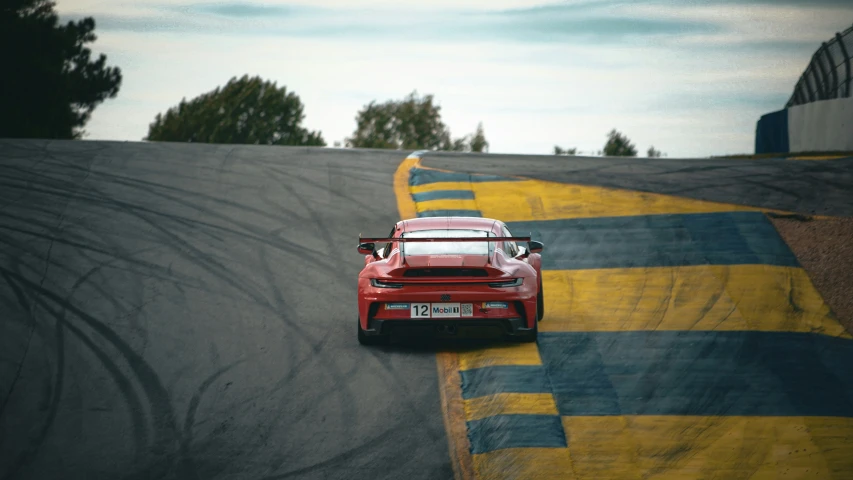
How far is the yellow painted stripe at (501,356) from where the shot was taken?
10039 millimetres

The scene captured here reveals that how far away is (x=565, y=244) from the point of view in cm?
1458

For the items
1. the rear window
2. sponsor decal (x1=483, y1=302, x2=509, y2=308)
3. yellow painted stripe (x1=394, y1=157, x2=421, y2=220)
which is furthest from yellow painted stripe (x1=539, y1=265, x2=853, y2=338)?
yellow painted stripe (x1=394, y1=157, x2=421, y2=220)

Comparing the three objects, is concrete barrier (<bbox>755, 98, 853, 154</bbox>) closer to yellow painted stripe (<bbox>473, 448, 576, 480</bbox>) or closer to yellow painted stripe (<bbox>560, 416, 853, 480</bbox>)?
yellow painted stripe (<bbox>560, 416, 853, 480</bbox>)

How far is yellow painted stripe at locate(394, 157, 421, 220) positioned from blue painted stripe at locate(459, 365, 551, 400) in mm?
6737

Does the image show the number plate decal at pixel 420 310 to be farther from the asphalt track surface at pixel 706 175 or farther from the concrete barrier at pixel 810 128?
the concrete barrier at pixel 810 128

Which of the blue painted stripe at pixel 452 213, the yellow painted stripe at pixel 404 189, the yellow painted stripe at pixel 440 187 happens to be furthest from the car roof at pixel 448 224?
the yellow painted stripe at pixel 440 187

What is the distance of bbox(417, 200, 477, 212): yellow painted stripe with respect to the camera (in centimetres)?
1645

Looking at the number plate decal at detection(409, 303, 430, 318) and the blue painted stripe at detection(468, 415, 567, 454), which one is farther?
the number plate decal at detection(409, 303, 430, 318)

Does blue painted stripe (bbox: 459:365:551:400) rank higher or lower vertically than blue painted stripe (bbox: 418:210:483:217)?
lower

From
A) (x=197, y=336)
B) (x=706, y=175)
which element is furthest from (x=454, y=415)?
(x=706, y=175)

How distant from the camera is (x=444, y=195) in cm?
1723

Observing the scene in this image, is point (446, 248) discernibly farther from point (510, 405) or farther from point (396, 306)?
point (510, 405)

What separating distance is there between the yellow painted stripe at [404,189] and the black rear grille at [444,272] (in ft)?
20.2

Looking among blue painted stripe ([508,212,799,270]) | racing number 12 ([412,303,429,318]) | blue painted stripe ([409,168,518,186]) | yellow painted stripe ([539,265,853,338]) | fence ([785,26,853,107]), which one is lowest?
yellow painted stripe ([539,265,853,338])
